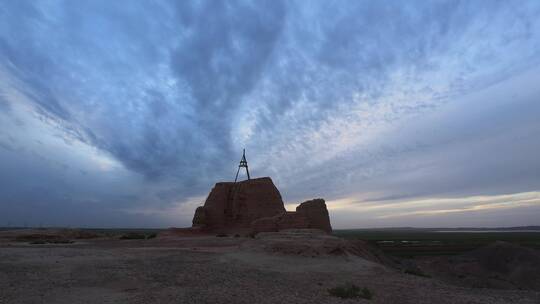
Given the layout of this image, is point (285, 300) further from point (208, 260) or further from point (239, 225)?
point (239, 225)

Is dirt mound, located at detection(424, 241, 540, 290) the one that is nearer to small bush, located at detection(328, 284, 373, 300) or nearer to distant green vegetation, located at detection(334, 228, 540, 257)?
distant green vegetation, located at detection(334, 228, 540, 257)

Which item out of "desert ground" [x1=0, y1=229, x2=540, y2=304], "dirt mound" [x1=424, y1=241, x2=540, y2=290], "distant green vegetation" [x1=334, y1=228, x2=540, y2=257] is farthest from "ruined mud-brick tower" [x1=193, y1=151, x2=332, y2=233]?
"desert ground" [x1=0, y1=229, x2=540, y2=304]

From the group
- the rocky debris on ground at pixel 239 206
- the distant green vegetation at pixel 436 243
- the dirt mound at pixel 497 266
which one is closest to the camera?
the dirt mound at pixel 497 266

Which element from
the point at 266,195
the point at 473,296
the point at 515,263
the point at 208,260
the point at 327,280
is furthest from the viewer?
the point at 266,195

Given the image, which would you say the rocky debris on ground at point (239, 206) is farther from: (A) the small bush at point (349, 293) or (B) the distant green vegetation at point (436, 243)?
(A) the small bush at point (349, 293)

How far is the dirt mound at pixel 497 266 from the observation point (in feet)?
94.5

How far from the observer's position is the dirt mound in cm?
2880

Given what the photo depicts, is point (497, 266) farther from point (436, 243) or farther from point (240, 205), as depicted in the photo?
point (436, 243)

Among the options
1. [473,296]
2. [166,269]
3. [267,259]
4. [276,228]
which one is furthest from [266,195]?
[473,296]

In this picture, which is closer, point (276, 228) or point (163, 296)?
point (163, 296)

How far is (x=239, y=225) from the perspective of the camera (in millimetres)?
40250

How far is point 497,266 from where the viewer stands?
34.3 meters

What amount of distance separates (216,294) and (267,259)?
819cm

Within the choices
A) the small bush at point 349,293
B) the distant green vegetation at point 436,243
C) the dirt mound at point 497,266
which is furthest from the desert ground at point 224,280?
the distant green vegetation at point 436,243
